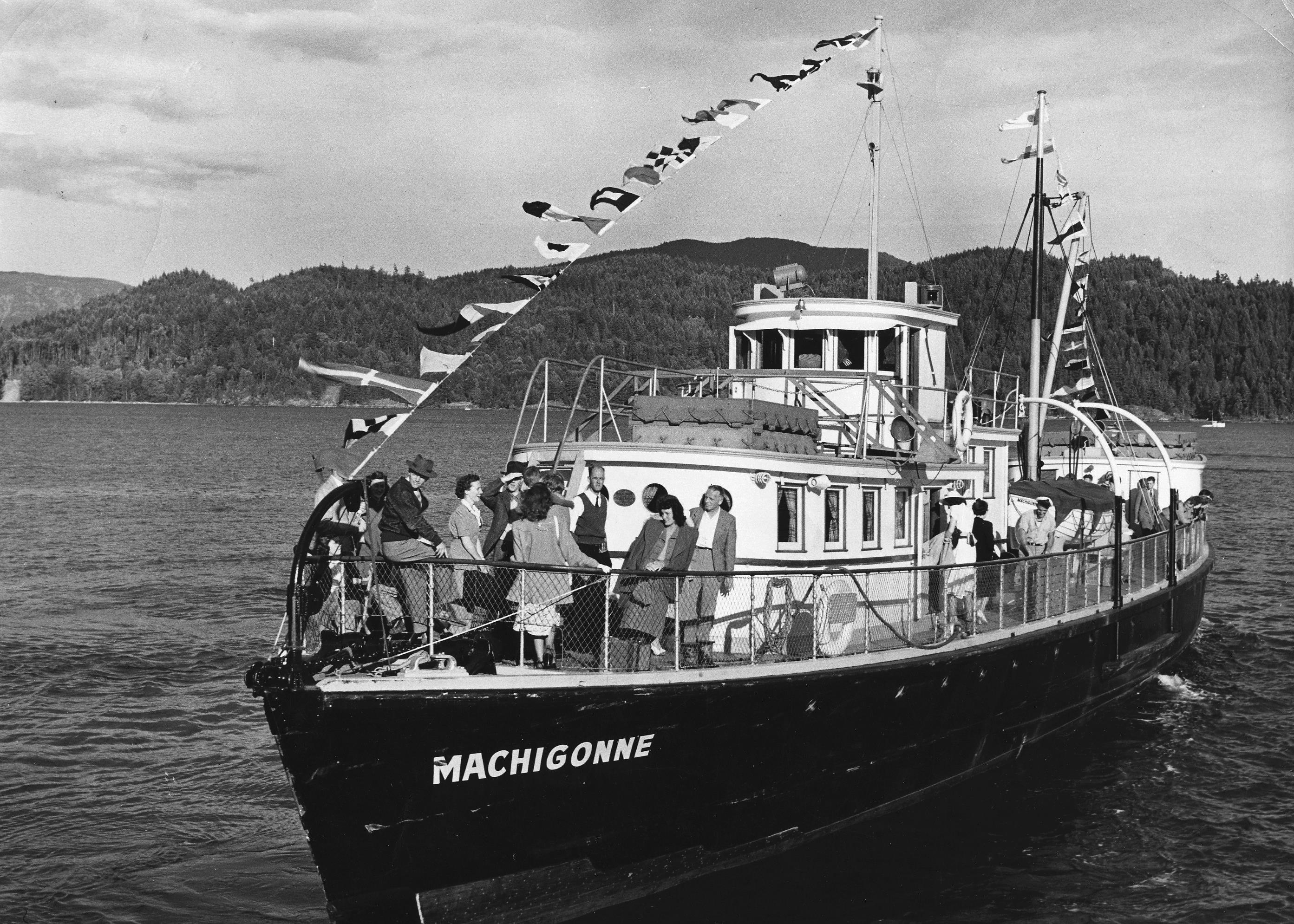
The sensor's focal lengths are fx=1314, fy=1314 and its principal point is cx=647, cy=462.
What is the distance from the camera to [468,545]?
12.4 meters

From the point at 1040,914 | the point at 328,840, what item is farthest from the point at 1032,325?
the point at 328,840

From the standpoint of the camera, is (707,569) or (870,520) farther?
(870,520)

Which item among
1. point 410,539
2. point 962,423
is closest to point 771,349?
point 962,423

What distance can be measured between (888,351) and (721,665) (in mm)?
8096

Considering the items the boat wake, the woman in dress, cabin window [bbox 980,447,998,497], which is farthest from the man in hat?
the boat wake

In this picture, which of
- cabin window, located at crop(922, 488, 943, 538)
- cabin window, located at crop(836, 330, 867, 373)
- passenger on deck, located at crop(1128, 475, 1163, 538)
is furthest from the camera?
passenger on deck, located at crop(1128, 475, 1163, 538)

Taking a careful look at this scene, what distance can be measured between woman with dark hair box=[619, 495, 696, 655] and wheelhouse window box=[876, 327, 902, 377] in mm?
7406

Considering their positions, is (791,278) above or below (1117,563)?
above

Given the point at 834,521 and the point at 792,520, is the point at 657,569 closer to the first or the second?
the point at 792,520

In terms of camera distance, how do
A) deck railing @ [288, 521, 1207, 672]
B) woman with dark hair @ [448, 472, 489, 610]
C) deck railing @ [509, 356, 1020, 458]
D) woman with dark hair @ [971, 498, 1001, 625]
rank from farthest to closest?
deck railing @ [509, 356, 1020, 458] < woman with dark hair @ [971, 498, 1001, 625] < woman with dark hair @ [448, 472, 489, 610] < deck railing @ [288, 521, 1207, 672]

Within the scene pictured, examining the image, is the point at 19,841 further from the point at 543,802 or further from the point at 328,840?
the point at 543,802

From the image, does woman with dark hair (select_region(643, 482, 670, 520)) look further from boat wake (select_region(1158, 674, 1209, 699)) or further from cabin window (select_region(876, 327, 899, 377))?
boat wake (select_region(1158, 674, 1209, 699))

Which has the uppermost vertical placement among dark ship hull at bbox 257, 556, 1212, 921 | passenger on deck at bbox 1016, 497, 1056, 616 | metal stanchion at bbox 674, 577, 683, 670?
passenger on deck at bbox 1016, 497, 1056, 616

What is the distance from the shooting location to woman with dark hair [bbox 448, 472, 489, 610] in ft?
38.9
